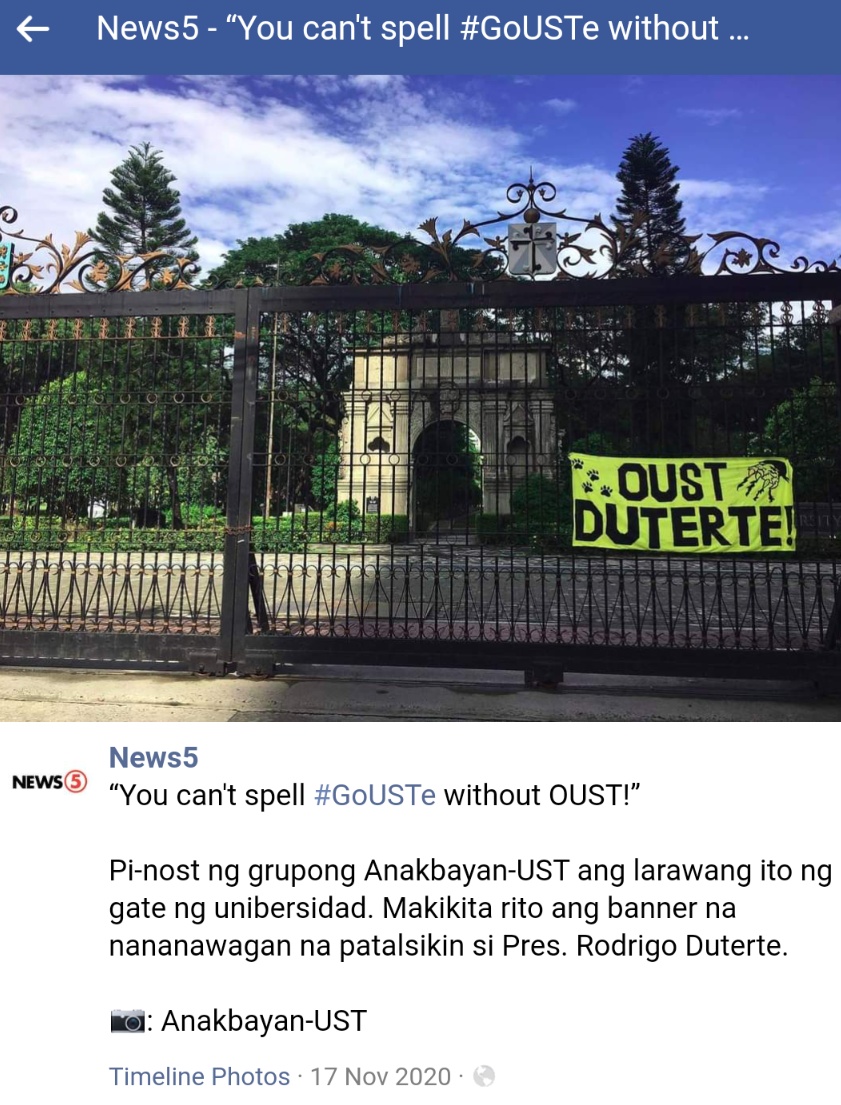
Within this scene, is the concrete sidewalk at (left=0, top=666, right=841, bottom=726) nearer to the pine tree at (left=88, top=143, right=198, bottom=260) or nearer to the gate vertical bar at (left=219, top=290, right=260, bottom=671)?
the gate vertical bar at (left=219, top=290, right=260, bottom=671)

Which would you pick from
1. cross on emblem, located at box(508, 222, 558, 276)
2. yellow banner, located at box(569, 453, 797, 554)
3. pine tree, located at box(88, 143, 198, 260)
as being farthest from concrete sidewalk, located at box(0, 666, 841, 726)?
pine tree, located at box(88, 143, 198, 260)

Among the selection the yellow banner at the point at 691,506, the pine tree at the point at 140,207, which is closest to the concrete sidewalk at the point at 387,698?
the yellow banner at the point at 691,506

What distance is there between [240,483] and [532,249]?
10.1 feet

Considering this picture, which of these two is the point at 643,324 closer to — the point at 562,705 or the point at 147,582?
the point at 562,705

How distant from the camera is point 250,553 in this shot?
5.34m

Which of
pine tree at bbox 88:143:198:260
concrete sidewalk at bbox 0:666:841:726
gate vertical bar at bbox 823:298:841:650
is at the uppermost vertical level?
pine tree at bbox 88:143:198:260

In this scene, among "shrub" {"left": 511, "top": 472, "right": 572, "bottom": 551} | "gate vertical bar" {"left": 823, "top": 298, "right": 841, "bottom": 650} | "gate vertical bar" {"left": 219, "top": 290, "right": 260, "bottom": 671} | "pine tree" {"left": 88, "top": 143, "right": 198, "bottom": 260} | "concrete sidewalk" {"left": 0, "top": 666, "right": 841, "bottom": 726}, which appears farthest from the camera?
"pine tree" {"left": 88, "top": 143, "right": 198, "bottom": 260}

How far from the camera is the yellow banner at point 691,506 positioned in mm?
5191

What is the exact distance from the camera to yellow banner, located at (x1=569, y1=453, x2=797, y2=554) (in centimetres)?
519

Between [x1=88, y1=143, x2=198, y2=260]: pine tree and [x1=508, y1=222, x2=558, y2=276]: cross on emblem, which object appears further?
[x1=88, y1=143, x2=198, y2=260]: pine tree

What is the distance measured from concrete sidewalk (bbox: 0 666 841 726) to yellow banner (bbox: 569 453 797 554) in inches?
44.3

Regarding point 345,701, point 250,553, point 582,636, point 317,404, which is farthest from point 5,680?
point 582,636

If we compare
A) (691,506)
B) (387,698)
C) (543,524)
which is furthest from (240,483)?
(691,506)

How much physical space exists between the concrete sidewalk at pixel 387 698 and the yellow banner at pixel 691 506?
1126 mm
